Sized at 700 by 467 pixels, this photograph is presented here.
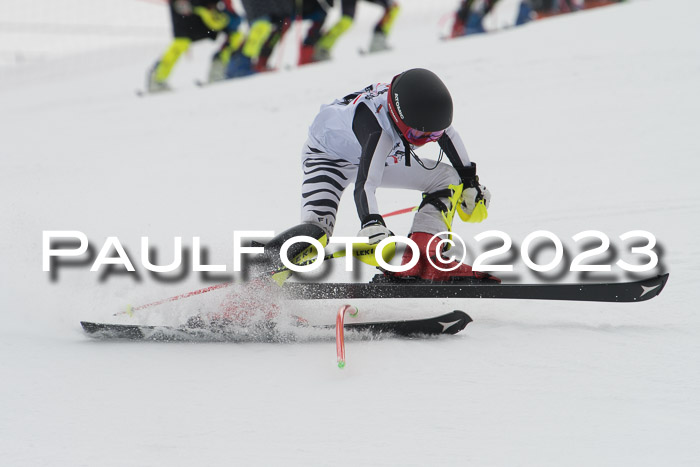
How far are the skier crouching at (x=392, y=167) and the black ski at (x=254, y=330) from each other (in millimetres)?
308

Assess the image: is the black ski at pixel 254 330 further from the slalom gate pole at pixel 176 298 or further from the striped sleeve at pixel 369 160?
the striped sleeve at pixel 369 160

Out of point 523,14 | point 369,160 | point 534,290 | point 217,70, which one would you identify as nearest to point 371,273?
point 369,160

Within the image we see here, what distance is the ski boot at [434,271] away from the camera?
3301 millimetres

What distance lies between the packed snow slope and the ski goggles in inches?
32.3

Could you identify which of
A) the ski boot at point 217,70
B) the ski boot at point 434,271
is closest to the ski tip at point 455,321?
the ski boot at point 434,271

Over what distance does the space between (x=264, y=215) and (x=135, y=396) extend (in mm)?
3083

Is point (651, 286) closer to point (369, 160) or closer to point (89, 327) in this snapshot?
point (369, 160)

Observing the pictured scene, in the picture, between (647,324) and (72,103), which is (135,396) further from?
(72,103)

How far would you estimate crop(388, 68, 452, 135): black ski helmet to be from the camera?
310 centimetres

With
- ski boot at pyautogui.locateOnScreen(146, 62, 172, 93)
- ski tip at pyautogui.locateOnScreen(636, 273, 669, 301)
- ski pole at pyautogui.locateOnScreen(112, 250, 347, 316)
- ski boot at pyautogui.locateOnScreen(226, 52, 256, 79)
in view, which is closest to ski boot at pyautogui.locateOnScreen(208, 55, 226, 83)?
ski boot at pyautogui.locateOnScreen(226, 52, 256, 79)

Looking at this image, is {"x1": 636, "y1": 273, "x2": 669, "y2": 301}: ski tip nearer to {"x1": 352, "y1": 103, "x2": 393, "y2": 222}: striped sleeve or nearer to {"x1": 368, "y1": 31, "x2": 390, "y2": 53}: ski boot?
{"x1": 352, "y1": 103, "x2": 393, "y2": 222}: striped sleeve

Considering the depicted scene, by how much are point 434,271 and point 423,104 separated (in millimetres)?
754

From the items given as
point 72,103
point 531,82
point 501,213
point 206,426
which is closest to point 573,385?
point 206,426

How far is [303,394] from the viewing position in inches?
98.5
